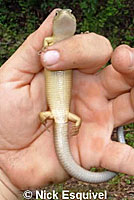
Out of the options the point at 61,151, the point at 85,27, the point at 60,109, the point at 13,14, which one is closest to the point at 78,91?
the point at 60,109

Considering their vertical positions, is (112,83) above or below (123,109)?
above

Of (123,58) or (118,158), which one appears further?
(118,158)

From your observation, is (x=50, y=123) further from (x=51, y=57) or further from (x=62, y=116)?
(x=51, y=57)

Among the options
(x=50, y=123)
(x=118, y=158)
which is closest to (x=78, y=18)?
(x=50, y=123)

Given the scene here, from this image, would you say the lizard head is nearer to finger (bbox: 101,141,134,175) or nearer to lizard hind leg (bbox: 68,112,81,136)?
lizard hind leg (bbox: 68,112,81,136)

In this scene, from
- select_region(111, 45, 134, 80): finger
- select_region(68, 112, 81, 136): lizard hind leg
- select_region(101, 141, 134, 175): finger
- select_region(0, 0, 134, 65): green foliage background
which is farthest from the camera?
select_region(0, 0, 134, 65): green foliage background

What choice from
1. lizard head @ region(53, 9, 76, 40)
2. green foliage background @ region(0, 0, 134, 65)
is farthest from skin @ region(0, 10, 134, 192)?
green foliage background @ region(0, 0, 134, 65)

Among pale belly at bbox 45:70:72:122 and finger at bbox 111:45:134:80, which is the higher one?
finger at bbox 111:45:134:80
